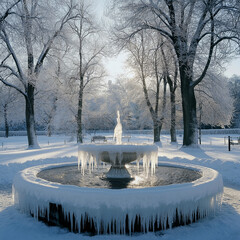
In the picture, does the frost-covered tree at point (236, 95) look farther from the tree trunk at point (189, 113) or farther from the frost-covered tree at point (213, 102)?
the tree trunk at point (189, 113)

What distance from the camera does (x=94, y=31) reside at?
27.0 meters

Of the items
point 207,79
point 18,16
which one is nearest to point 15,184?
point 18,16

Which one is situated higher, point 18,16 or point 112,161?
point 18,16

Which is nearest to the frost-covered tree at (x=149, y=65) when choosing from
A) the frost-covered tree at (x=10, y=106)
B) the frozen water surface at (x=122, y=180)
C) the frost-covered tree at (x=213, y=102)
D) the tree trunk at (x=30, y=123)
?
the frost-covered tree at (x=213, y=102)

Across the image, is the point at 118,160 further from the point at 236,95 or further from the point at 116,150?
the point at 236,95

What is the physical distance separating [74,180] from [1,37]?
16136 millimetres

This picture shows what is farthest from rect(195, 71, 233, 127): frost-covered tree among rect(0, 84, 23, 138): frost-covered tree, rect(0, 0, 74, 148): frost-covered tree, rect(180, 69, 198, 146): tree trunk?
rect(0, 84, 23, 138): frost-covered tree

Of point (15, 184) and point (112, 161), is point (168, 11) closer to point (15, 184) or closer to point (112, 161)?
point (112, 161)

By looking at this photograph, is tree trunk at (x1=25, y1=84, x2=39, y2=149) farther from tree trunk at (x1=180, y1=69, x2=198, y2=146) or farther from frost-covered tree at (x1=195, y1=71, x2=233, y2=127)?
frost-covered tree at (x1=195, y1=71, x2=233, y2=127)

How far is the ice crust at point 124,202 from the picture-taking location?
507 centimetres

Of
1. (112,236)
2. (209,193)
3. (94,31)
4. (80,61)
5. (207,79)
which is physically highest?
(94,31)

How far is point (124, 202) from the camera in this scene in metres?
5.05

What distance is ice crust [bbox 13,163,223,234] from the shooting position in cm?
507

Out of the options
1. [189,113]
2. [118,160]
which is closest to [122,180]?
[118,160]
